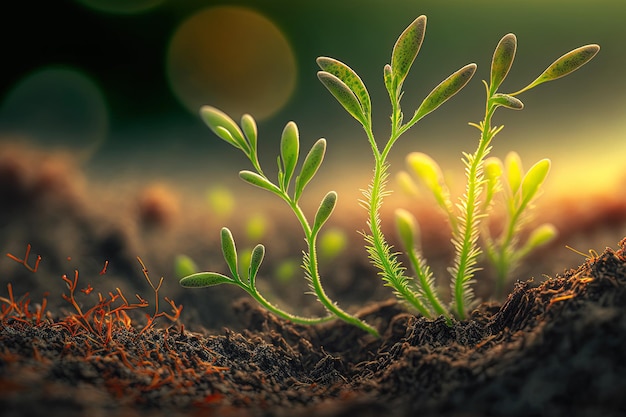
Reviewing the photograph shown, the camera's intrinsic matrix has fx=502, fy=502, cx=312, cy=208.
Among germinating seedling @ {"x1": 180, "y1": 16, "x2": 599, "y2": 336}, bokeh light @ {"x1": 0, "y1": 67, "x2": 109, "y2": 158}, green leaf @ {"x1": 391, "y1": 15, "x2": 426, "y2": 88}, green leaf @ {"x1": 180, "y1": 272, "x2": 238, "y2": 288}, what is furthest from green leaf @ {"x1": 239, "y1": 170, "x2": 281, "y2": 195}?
bokeh light @ {"x1": 0, "y1": 67, "x2": 109, "y2": 158}


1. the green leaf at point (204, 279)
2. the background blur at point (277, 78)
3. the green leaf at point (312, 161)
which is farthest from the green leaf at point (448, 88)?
the background blur at point (277, 78)

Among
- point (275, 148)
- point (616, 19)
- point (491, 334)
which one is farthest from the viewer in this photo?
→ point (275, 148)

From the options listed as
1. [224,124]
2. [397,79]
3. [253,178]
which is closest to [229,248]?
[253,178]

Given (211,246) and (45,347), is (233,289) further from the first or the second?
(45,347)

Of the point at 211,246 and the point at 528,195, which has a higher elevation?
the point at 528,195

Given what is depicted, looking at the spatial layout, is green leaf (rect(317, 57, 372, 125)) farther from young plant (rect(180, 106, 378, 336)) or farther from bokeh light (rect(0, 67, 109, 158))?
bokeh light (rect(0, 67, 109, 158))

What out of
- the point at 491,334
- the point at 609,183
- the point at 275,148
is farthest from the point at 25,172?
the point at 609,183

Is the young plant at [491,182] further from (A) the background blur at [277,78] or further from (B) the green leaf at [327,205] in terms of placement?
(A) the background blur at [277,78]
